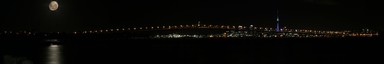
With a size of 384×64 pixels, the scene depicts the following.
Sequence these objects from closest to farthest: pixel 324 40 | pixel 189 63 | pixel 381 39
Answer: pixel 189 63 < pixel 381 39 < pixel 324 40

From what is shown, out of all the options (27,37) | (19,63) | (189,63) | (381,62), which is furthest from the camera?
(27,37)

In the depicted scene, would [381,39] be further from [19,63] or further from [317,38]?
[19,63]

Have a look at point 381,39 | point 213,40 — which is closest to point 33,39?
point 213,40

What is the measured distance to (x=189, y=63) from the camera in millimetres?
33562

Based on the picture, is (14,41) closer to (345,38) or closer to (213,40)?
(213,40)

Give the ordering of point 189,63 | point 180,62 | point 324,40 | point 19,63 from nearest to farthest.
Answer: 1. point 19,63
2. point 189,63
3. point 180,62
4. point 324,40

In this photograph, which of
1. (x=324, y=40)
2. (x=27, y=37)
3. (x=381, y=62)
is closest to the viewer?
(x=381, y=62)

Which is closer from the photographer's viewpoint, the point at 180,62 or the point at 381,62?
the point at 180,62

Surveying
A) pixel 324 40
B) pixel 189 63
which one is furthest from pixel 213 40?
pixel 189 63

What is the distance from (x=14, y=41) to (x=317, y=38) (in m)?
46.8

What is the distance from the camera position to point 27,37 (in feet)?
362

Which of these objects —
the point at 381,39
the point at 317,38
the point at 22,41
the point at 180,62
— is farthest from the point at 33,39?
the point at 180,62

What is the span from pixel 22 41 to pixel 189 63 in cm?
7676

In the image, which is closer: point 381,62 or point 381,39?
point 381,62
